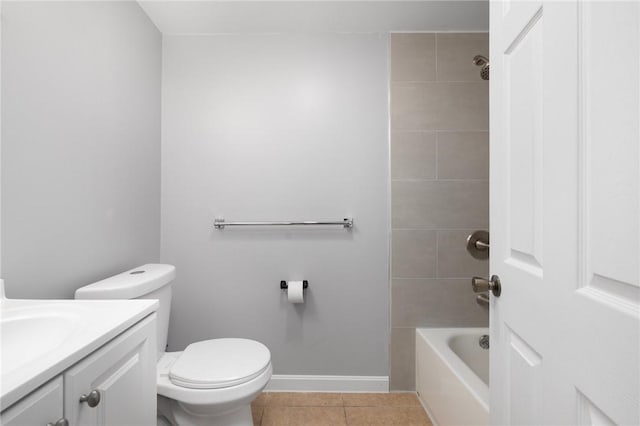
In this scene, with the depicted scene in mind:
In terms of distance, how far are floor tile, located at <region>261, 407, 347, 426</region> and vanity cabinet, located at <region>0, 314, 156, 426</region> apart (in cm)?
90

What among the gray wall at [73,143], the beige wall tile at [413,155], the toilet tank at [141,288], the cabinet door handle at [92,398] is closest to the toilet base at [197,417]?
the toilet tank at [141,288]

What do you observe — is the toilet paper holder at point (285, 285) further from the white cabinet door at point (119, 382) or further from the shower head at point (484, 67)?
the shower head at point (484, 67)

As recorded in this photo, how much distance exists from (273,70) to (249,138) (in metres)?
0.44

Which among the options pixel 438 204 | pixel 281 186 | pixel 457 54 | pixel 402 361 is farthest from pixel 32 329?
pixel 457 54

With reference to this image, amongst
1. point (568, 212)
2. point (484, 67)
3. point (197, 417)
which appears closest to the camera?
point (568, 212)

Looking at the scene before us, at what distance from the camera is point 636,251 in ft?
1.40

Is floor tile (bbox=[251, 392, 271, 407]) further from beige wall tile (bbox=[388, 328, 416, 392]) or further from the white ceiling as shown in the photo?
the white ceiling

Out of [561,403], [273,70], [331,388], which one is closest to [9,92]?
[273,70]

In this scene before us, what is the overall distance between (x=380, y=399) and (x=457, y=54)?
212 cm

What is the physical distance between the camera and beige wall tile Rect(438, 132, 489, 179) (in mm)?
1927

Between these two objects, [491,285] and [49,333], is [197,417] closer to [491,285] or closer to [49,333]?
[49,333]

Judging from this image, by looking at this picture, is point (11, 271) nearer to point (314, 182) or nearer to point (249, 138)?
point (249, 138)

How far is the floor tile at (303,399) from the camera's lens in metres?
1.80

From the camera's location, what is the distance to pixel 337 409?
1.76 m
